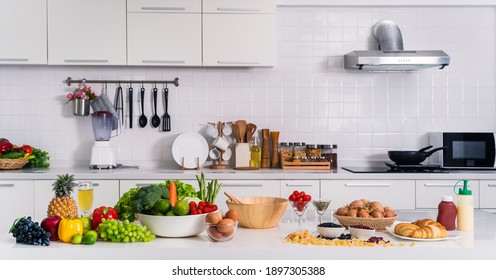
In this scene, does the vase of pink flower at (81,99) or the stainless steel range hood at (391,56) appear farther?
the vase of pink flower at (81,99)

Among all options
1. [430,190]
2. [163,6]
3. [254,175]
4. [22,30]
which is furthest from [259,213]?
[22,30]

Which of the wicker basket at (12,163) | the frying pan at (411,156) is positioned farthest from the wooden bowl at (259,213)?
the wicker basket at (12,163)

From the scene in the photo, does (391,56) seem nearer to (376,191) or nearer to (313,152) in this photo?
(313,152)

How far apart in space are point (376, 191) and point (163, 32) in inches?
86.1

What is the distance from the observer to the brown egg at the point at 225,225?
2.13 metres

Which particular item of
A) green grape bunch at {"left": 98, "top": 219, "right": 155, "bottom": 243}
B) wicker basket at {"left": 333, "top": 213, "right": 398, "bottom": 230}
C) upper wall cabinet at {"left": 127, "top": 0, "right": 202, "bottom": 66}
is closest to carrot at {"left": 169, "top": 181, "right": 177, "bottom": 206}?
green grape bunch at {"left": 98, "top": 219, "right": 155, "bottom": 243}

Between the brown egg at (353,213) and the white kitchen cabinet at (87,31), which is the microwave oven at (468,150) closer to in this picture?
the brown egg at (353,213)

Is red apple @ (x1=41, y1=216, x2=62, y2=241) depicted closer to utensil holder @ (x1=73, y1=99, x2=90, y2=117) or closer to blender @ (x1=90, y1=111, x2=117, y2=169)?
blender @ (x1=90, y1=111, x2=117, y2=169)

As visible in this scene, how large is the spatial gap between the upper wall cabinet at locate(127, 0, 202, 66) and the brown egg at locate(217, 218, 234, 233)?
2.78 metres

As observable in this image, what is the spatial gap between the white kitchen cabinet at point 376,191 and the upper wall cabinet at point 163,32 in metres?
1.55

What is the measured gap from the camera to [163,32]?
470cm

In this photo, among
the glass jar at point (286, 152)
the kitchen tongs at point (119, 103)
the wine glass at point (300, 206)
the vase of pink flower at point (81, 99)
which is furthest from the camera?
the kitchen tongs at point (119, 103)

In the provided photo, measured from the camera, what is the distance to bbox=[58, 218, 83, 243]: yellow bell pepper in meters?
2.17
